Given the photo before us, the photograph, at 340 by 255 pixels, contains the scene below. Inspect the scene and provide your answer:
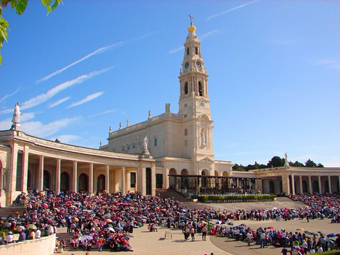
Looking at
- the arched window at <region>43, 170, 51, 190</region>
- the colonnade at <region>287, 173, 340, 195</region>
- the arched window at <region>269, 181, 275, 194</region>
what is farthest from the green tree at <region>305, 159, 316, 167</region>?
the arched window at <region>43, 170, 51, 190</region>

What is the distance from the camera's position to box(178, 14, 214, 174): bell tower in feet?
218

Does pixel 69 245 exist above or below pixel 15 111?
below

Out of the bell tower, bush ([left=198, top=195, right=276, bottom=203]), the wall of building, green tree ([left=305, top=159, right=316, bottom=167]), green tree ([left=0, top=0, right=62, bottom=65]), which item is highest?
the bell tower

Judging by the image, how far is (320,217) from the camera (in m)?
45.1

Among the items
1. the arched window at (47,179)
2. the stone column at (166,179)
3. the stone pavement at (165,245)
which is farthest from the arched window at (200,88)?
the stone pavement at (165,245)

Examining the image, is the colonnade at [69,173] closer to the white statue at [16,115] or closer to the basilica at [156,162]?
the basilica at [156,162]

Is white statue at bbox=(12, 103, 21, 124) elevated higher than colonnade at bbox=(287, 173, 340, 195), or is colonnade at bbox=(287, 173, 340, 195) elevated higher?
white statue at bbox=(12, 103, 21, 124)

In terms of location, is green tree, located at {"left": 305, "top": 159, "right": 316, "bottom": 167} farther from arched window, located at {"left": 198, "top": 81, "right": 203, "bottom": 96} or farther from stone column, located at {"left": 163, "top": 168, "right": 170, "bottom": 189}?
stone column, located at {"left": 163, "top": 168, "right": 170, "bottom": 189}

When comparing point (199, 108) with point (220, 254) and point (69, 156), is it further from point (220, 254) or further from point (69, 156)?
point (220, 254)

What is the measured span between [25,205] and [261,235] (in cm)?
1893

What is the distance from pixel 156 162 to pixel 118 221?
34126 mm

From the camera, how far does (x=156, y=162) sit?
63156 mm

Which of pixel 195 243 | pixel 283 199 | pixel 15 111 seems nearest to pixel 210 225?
pixel 195 243

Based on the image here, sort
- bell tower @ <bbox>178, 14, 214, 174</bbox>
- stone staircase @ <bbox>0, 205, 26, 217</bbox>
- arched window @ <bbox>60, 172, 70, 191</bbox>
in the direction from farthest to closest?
1. bell tower @ <bbox>178, 14, 214, 174</bbox>
2. arched window @ <bbox>60, 172, 70, 191</bbox>
3. stone staircase @ <bbox>0, 205, 26, 217</bbox>
